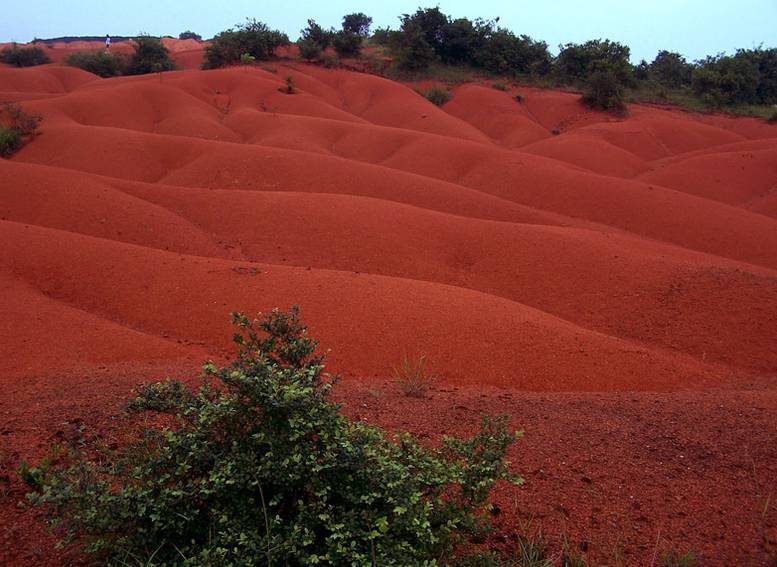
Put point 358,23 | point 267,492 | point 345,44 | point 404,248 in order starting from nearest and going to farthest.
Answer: point 267,492
point 404,248
point 345,44
point 358,23

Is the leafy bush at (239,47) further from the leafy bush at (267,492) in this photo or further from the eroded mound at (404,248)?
the leafy bush at (267,492)

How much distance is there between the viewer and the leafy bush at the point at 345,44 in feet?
145

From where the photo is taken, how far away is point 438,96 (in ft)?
128

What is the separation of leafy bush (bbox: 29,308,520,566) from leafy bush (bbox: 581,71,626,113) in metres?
37.0

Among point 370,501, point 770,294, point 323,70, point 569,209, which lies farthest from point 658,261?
point 323,70

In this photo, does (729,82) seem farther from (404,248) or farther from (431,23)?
(404,248)

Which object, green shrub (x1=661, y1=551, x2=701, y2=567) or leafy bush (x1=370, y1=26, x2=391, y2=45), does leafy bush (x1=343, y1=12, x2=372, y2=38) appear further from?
green shrub (x1=661, y1=551, x2=701, y2=567)

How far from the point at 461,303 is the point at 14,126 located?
793 inches

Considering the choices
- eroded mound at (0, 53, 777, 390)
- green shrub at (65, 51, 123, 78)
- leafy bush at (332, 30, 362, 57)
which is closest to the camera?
eroded mound at (0, 53, 777, 390)

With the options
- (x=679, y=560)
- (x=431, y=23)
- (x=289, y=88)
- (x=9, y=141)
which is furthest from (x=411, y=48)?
(x=679, y=560)

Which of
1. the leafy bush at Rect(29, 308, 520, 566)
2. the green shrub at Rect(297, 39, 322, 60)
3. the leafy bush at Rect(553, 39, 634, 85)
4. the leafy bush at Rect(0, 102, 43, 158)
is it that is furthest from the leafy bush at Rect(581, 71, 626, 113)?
the leafy bush at Rect(29, 308, 520, 566)

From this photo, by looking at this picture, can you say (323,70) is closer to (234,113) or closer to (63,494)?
(234,113)

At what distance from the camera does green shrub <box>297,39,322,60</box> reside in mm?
42031

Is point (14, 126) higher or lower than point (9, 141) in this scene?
higher
